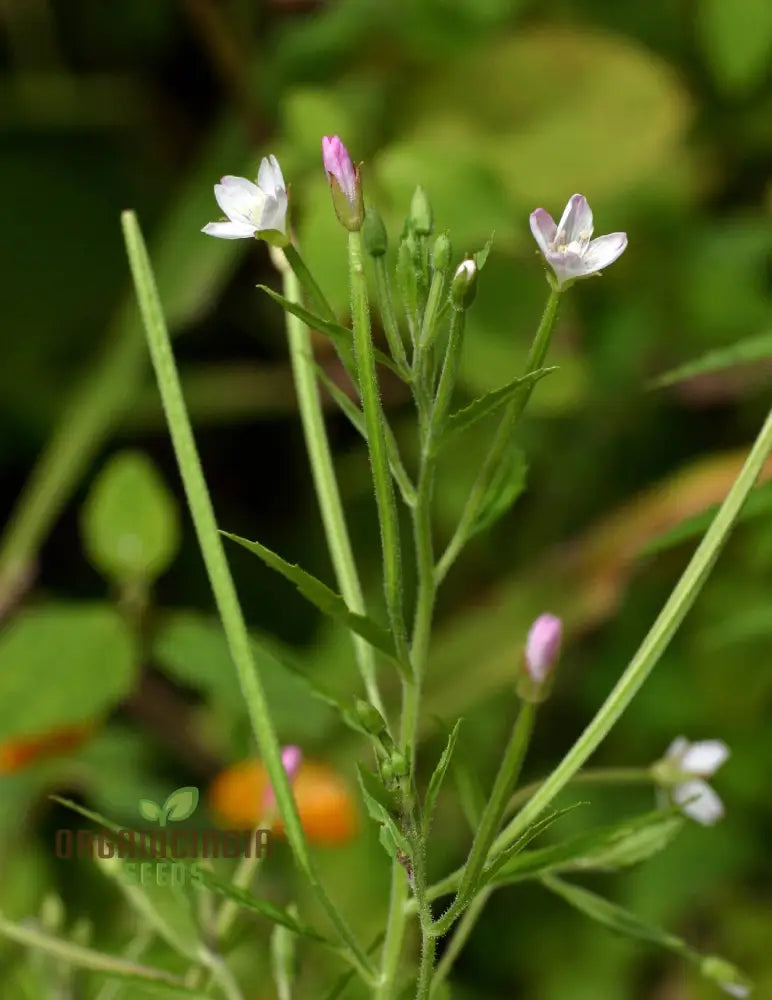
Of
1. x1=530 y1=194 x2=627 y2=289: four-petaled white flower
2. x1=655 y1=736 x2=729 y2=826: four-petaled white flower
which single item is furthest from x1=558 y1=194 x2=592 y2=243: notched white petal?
x1=655 y1=736 x2=729 y2=826: four-petaled white flower

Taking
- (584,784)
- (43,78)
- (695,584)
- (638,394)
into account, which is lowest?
(584,784)

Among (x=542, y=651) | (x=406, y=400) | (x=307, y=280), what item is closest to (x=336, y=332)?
(x=307, y=280)

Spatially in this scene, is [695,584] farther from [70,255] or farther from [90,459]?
[70,255]

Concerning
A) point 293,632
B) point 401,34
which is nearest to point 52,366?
point 293,632

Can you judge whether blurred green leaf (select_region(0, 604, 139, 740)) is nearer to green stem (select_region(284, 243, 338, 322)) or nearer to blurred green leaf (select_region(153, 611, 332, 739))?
blurred green leaf (select_region(153, 611, 332, 739))

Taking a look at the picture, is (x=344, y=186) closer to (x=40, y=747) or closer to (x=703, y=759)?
(x=703, y=759)

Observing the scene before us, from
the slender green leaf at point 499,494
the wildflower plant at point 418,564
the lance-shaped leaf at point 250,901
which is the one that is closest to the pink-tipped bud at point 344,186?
the wildflower plant at point 418,564
